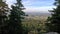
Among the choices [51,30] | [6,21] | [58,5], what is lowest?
[51,30]

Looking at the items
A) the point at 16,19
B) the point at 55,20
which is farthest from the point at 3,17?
the point at 55,20

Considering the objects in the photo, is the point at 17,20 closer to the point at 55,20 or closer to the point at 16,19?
the point at 16,19

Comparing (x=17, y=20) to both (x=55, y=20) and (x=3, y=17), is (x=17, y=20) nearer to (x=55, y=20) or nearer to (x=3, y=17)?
(x=3, y=17)

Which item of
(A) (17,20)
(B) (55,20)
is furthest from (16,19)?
(B) (55,20)

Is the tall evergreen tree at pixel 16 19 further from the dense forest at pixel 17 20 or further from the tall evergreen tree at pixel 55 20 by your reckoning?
the tall evergreen tree at pixel 55 20

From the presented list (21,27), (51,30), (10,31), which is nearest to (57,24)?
(51,30)

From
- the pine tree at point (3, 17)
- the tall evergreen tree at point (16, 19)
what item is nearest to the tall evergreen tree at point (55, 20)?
the tall evergreen tree at point (16, 19)

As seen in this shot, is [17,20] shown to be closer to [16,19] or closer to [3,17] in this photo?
[16,19]

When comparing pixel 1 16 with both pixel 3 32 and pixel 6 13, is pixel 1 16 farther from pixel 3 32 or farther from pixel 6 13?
pixel 3 32
